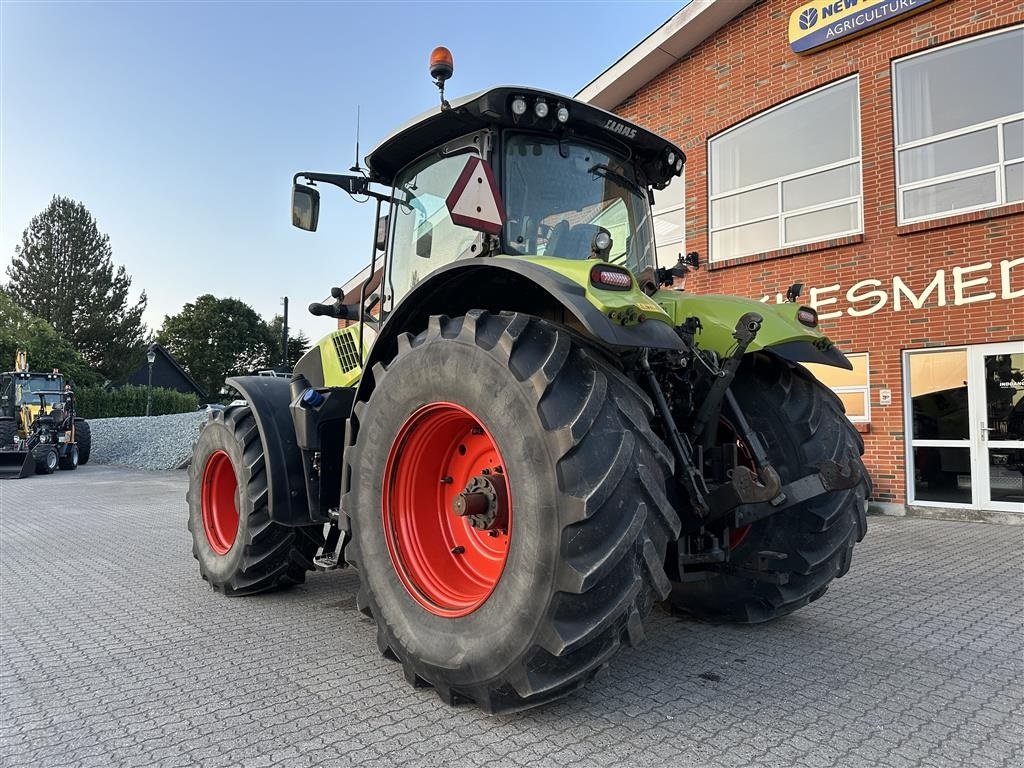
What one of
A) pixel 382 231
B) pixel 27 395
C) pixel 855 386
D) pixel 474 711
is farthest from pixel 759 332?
pixel 27 395

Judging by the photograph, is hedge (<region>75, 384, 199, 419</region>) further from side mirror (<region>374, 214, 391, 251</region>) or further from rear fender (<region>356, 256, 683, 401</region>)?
rear fender (<region>356, 256, 683, 401</region>)

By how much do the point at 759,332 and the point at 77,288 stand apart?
5046cm

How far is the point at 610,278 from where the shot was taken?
2467mm

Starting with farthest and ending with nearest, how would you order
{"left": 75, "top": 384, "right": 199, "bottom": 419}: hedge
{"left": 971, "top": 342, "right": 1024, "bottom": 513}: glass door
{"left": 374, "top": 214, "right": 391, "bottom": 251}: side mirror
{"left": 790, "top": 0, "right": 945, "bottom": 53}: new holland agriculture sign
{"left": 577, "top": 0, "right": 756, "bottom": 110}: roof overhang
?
{"left": 75, "top": 384, "right": 199, "bottom": 419}: hedge < {"left": 577, "top": 0, "right": 756, "bottom": 110}: roof overhang < {"left": 790, "top": 0, "right": 945, "bottom": 53}: new holland agriculture sign < {"left": 971, "top": 342, "right": 1024, "bottom": 513}: glass door < {"left": 374, "top": 214, "right": 391, "bottom": 251}: side mirror

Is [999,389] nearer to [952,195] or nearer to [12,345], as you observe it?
[952,195]

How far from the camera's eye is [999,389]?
7910 mm

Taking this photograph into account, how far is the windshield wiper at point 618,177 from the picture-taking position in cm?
356

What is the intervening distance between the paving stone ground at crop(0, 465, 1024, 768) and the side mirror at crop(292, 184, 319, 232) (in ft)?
7.37

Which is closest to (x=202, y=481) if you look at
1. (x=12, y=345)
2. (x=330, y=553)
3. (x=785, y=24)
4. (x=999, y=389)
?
(x=330, y=553)

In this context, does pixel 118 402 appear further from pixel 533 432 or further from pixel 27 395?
pixel 533 432

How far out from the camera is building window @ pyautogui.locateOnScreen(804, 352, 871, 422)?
8.79m

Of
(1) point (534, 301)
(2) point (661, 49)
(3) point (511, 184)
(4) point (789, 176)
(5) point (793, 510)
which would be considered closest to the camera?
(1) point (534, 301)

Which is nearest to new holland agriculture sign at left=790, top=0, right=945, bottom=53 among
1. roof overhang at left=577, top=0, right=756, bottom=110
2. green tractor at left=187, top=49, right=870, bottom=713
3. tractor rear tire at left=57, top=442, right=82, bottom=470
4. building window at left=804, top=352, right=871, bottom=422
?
roof overhang at left=577, top=0, right=756, bottom=110

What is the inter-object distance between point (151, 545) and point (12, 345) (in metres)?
32.8
